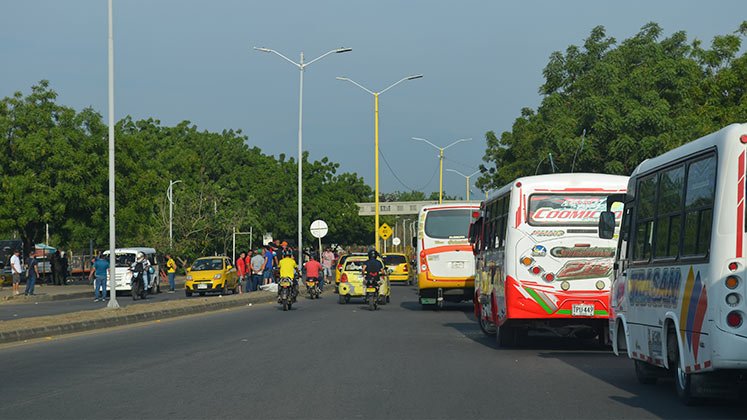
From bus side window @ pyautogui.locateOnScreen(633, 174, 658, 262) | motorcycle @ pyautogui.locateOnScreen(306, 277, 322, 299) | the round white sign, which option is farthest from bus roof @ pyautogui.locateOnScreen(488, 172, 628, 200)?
the round white sign

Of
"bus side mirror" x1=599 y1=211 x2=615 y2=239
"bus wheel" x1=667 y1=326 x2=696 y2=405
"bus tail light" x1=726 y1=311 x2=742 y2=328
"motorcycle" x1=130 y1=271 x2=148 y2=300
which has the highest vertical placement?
"bus side mirror" x1=599 y1=211 x2=615 y2=239

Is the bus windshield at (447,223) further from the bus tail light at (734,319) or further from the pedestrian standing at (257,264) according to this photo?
the bus tail light at (734,319)

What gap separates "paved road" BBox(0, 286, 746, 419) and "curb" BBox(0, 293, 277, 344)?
31.2 inches

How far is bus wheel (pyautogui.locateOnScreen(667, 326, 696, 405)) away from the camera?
1079 centimetres

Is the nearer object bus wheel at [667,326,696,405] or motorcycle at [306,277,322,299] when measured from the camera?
bus wheel at [667,326,696,405]

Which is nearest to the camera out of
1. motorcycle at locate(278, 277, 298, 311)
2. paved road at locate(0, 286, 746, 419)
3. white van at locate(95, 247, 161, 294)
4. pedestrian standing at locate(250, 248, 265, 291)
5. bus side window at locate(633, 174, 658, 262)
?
paved road at locate(0, 286, 746, 419)

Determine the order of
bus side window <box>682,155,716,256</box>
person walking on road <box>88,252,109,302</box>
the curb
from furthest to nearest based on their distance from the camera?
person walking on road <box>88,252,109,302</box>
the curb
bus side window <box>682,155,716,256</box>

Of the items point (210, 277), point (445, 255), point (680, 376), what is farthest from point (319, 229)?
point (680, 376)

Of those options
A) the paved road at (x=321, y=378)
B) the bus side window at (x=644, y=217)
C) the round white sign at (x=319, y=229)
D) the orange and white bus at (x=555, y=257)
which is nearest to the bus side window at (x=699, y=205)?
the bus side window at (x=644, y=217)

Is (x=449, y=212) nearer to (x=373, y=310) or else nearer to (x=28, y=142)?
(x=373, y=310)

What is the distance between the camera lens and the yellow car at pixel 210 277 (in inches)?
1702

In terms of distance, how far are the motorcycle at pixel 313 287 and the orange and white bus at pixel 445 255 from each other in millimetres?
8583

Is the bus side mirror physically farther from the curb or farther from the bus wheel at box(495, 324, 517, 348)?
the curb

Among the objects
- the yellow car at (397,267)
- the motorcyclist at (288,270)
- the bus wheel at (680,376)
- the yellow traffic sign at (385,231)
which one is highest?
the bus wheel at (680,376)
